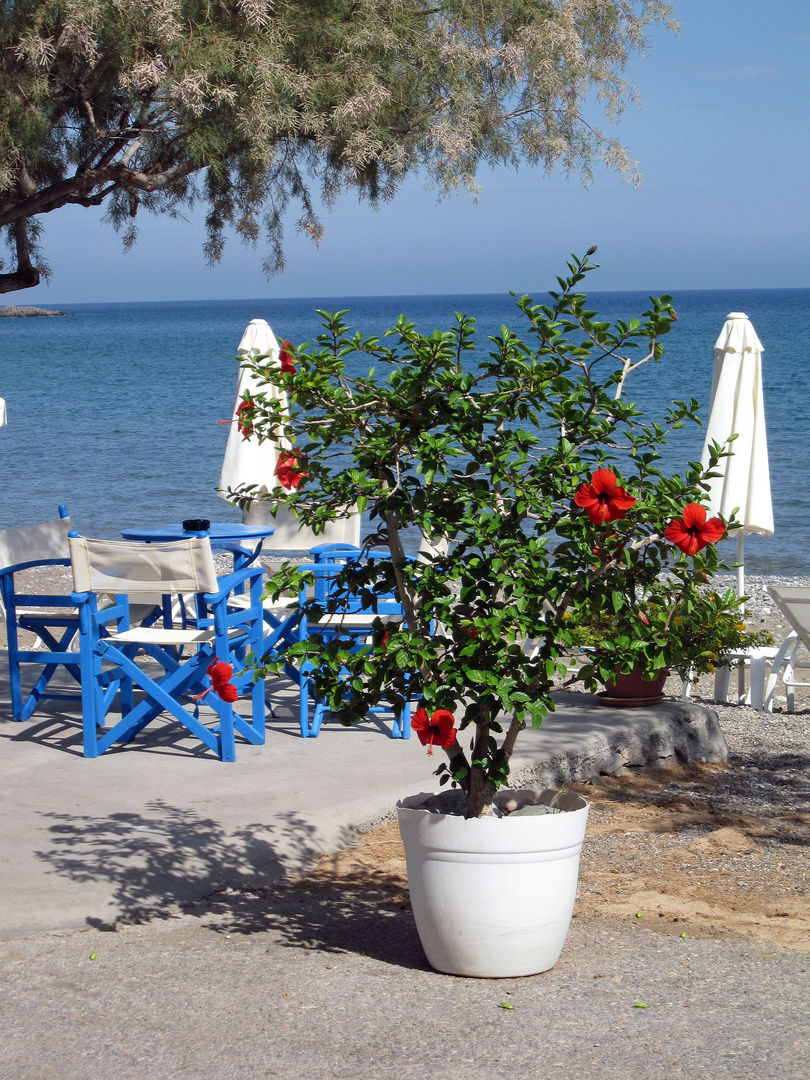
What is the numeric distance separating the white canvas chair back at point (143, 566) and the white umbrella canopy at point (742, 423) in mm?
3395

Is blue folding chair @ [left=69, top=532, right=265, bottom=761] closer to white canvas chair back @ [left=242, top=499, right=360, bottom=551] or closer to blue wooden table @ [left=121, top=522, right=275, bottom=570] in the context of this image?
blue wooden table @ [left=121, top=522, right=275, bottom=570]

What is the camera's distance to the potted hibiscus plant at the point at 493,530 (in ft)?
8.76

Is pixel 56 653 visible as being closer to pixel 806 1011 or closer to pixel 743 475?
pixel 806 1011

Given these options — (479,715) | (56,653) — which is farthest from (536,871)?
(56,653)

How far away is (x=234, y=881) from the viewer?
3.56m

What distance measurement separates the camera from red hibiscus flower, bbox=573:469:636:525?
253 centimetres

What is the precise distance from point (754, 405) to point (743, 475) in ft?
1.41

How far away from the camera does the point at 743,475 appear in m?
6.71

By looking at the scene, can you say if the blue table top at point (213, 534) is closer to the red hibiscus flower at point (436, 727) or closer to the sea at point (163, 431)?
the sea at point (163, 431)

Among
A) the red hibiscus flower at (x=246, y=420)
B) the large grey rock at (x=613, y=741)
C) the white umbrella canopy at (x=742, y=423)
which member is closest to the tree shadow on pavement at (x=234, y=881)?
the large grey rock at (x=613, y=741)

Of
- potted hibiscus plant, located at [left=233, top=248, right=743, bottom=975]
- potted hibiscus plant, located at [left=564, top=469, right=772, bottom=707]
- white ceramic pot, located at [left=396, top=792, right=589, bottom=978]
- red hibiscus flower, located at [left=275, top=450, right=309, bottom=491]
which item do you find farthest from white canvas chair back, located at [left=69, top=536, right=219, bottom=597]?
potted hibiscus plant, located at [left=564, top=469, right=772, bottom=707]

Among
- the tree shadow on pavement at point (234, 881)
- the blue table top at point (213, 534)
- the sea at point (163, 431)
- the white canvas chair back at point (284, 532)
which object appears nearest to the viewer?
the tree shadow on pavement at point (234, 881)

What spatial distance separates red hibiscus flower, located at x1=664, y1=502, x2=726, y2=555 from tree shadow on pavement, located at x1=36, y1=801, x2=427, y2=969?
137 cm

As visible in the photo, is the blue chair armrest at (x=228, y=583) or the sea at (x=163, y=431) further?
the sea at (x=163, y=431)
